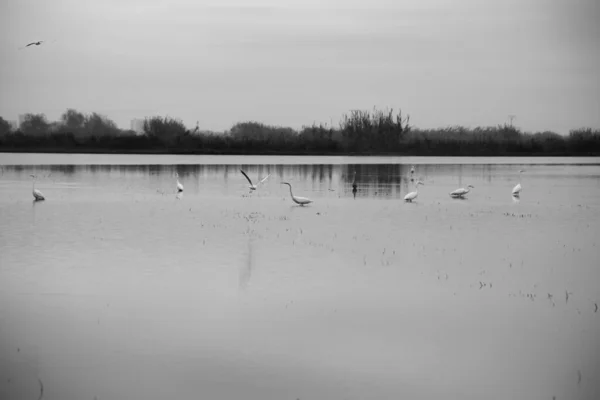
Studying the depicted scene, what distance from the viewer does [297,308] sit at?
27.6 feet

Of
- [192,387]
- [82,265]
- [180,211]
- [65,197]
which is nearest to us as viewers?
[192,387]

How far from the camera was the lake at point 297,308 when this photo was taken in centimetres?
614

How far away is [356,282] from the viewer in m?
9.98

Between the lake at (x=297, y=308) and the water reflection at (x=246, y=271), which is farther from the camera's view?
the water reflection at (x=246, y=271)

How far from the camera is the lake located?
614 cm

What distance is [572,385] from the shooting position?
620 centimetres

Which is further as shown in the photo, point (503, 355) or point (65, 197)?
point (65, 197)

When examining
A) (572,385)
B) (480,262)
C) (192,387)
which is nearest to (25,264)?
(192,387)

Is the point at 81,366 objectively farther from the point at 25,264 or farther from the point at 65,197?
the point at 65,197

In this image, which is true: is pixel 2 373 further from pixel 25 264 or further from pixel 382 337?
pixel 25 264

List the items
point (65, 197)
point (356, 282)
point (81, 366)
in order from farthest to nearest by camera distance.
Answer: point (65, 197) → point (356, 282) → point (81, 366)

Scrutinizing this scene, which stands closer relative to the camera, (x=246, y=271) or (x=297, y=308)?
(x=297, y=308)

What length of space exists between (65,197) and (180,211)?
236 inches

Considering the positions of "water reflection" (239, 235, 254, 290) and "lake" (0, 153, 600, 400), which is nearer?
"lake" (0, 153, 600, 400)
